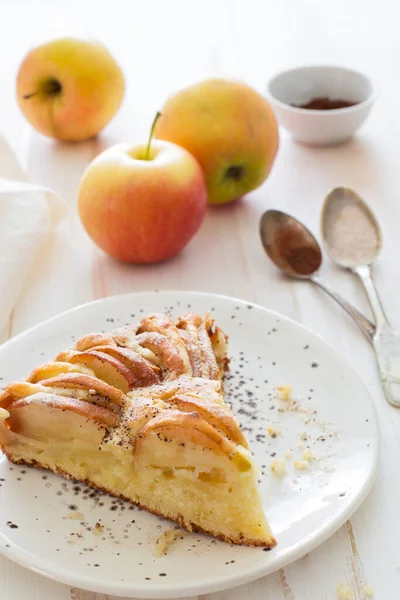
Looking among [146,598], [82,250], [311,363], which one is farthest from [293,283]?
Answer: [146,598]

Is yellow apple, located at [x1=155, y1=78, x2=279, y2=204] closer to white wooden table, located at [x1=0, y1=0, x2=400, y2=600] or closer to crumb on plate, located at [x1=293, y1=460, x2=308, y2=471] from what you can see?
white wooden table, located at [x1=0, y1=0, x2=400, y2=600]

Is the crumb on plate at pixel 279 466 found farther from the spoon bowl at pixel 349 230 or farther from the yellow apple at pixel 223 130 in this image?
the yellow apple at pixel 223 130

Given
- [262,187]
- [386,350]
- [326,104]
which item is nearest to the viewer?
[386,350]

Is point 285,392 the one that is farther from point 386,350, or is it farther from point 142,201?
point 142,201

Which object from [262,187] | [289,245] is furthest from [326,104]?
[289,245]

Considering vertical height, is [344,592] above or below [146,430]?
below

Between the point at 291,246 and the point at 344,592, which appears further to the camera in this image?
the point at 291,246

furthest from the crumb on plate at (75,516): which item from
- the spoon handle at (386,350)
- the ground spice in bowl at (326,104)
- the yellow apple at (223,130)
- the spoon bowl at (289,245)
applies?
the ground spice in bowl at (326,104)

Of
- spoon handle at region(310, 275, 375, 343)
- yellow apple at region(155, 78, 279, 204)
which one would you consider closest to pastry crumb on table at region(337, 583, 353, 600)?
spoon handle at region(310, 275, 375, 343)
